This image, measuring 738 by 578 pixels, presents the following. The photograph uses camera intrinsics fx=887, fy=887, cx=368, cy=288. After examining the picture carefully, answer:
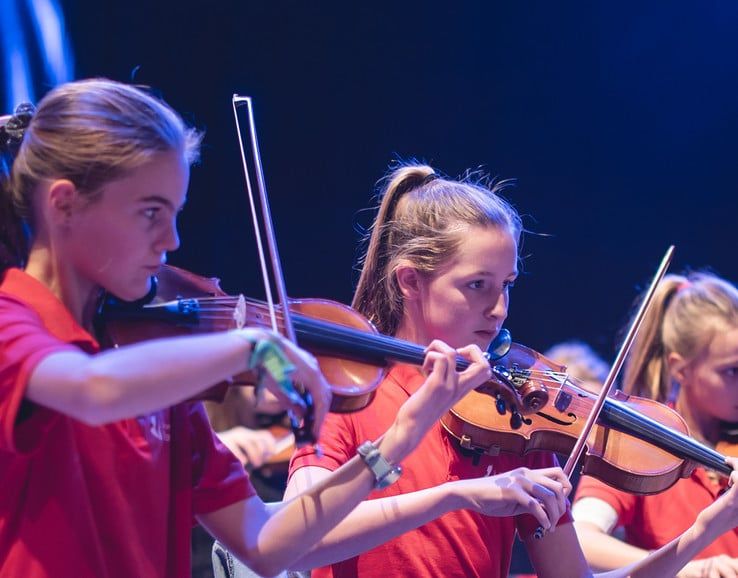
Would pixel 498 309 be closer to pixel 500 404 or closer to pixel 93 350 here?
pixel 500 404

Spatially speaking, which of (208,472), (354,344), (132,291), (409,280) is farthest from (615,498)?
(132,291)

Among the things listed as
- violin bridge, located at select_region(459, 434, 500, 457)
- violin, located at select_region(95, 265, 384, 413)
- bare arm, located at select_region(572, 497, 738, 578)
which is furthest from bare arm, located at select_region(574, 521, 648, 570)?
violin, located at select_region(95, 265, 384, 413)

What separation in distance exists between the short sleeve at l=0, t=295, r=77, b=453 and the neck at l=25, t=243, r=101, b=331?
9 centimetres

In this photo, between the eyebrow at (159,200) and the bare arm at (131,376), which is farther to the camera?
the eyebrow at (159,200)

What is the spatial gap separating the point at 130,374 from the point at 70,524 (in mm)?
287

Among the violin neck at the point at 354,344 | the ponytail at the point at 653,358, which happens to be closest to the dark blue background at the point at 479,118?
the ponytail at the point at 653,358

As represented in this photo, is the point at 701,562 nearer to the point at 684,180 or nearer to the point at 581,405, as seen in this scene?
the point at 581,405

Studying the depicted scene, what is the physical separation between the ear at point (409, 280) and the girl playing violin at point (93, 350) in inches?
20.3

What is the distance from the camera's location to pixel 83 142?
110cm

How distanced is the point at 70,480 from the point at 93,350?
17 centimetres

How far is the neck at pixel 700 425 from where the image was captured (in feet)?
7.77

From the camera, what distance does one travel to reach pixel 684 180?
4.08m

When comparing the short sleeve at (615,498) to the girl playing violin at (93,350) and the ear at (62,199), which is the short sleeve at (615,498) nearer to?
the girl playing violin at (93,350)

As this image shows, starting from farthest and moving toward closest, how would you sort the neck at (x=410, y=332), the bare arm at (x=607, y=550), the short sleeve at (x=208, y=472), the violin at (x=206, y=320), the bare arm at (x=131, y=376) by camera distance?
the bare arm at (x=607, y=550)
the neck at (x=410, y=332)
the short sleeve at (x=208, y=472)
the violin at (x=206, y=320)
the bare arm at (x=131, y=376)
